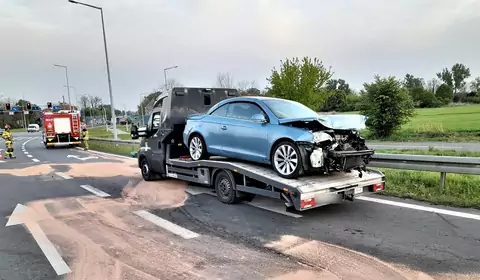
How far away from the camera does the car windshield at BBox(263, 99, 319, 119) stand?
21.3 ft

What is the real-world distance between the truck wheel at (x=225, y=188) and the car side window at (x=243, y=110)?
1.13 metres

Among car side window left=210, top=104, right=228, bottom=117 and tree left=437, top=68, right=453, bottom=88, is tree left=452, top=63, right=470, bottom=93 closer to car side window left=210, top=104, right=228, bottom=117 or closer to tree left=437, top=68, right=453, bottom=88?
tree left=437, top=68, right=453, bottom=88

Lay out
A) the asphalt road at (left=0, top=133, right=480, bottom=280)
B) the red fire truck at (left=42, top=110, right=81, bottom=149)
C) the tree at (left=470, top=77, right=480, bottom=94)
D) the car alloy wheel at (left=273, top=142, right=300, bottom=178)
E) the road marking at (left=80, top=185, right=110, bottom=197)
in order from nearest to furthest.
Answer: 1. the asphalt road at (left=0, top=133, right=480, bottom=280)
2. the car alloy wheel at (left=273, top=142, right=300, bottom=178)
3. the road marking at (left=80, top=185, right=110, bottom=197)
4. the red fire truck at (left=42, top=110, right=81, bottom=149)
5. the tree at (left=470, top=77, right=480, bottom=94)

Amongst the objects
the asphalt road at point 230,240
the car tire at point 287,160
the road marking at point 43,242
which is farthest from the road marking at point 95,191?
the car tire at point 287,160

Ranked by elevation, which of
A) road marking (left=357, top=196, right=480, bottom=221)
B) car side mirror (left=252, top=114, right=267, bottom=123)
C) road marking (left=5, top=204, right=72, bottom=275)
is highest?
car side mirror (left=252, top=114, right=267, bottom=123)

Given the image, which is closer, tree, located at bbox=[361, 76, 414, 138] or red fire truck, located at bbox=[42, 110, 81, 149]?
tree, located at bbox=[361, 76, 414, 138]

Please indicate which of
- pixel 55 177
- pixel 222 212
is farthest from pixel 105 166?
→ pixel 222 212

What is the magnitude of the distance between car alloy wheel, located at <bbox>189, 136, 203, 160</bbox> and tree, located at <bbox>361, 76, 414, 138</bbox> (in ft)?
59.6

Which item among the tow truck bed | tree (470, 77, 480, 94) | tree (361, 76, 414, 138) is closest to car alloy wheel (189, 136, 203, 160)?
the tow truck bed

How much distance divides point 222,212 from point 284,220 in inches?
47.6

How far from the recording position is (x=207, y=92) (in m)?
9.38

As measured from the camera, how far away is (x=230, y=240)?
5.02m

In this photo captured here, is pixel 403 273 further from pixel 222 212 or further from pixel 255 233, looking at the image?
pixel 222 212

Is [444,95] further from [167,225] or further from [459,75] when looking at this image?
[167,225]
